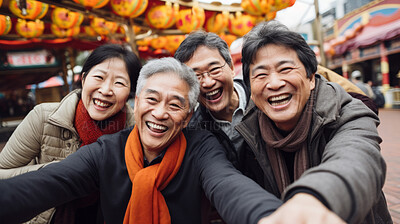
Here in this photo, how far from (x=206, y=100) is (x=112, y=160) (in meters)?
0.97

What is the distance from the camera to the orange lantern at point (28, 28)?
17.4 feet

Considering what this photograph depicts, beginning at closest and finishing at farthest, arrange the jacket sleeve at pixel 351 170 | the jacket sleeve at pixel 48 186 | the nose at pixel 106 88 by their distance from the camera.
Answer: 1. the jacket sleeve at pixel 351 170
2. the jacket sleeve at pixel 48 186
3. the nose at pixel 106 88

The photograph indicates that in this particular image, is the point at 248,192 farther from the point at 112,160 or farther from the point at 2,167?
the point at 2,167

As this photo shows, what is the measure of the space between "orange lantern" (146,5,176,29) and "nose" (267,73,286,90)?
11.8 feet

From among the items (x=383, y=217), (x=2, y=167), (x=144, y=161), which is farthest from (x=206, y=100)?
(x=2, y=167)

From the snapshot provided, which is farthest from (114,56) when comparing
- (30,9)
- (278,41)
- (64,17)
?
(64,17)

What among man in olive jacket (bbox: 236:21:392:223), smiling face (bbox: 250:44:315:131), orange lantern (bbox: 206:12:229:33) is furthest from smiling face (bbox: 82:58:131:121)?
orange lantern (bbox: 206:12:229:33)

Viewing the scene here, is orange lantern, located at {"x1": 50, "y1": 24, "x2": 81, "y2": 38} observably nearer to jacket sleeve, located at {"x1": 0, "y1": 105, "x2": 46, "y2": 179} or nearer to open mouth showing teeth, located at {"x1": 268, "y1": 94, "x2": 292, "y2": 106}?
jacket sleeve, located at {"x1": 0, "y1": 105, "x2": 46, "y2": 179}

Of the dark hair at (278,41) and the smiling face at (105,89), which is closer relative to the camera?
the dark hair at (278,41)

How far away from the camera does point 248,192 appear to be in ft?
4.17

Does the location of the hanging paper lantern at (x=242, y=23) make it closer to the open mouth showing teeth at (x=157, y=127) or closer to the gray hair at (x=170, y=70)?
the gray hair at (x=170, y=70)

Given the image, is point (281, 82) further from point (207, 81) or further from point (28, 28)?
point (28, 28)

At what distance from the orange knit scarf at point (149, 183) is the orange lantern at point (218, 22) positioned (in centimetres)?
454

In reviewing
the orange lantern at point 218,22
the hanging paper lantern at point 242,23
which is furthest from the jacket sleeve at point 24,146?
the hanging paper lantern at point 242,23
